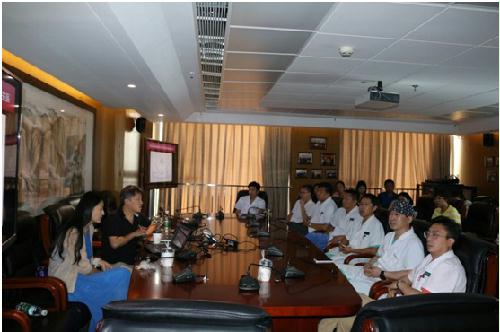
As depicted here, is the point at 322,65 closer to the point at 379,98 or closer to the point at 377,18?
the point at 379,98

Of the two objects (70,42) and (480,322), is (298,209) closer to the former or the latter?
(70,42)

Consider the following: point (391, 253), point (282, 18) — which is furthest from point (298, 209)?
point (282, 18)

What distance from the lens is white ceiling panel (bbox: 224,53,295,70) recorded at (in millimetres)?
4320

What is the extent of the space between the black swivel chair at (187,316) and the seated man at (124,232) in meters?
2.30

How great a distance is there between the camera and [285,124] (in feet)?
29.5

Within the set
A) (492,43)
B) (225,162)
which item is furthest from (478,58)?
(225,162)

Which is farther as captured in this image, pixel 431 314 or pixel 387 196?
pixel 387 196

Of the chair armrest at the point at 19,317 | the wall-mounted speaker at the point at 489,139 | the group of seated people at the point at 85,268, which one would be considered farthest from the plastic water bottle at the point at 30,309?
the wall-mounted speaker at the point at 489,139

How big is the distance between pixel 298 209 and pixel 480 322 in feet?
17.7

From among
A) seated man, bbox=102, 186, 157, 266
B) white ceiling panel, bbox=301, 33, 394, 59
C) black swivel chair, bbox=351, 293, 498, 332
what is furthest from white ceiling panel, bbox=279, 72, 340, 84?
black swivel chair, bbox=351, 293, 498, 332

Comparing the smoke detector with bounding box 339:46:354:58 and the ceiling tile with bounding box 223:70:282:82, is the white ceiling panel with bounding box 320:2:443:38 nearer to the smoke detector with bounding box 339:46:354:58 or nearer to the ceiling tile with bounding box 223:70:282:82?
the smoke detector with bounding box 339:46:354:58

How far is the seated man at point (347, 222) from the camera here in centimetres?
460

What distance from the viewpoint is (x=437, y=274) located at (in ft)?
8.21

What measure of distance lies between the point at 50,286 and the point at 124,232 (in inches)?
35.1
